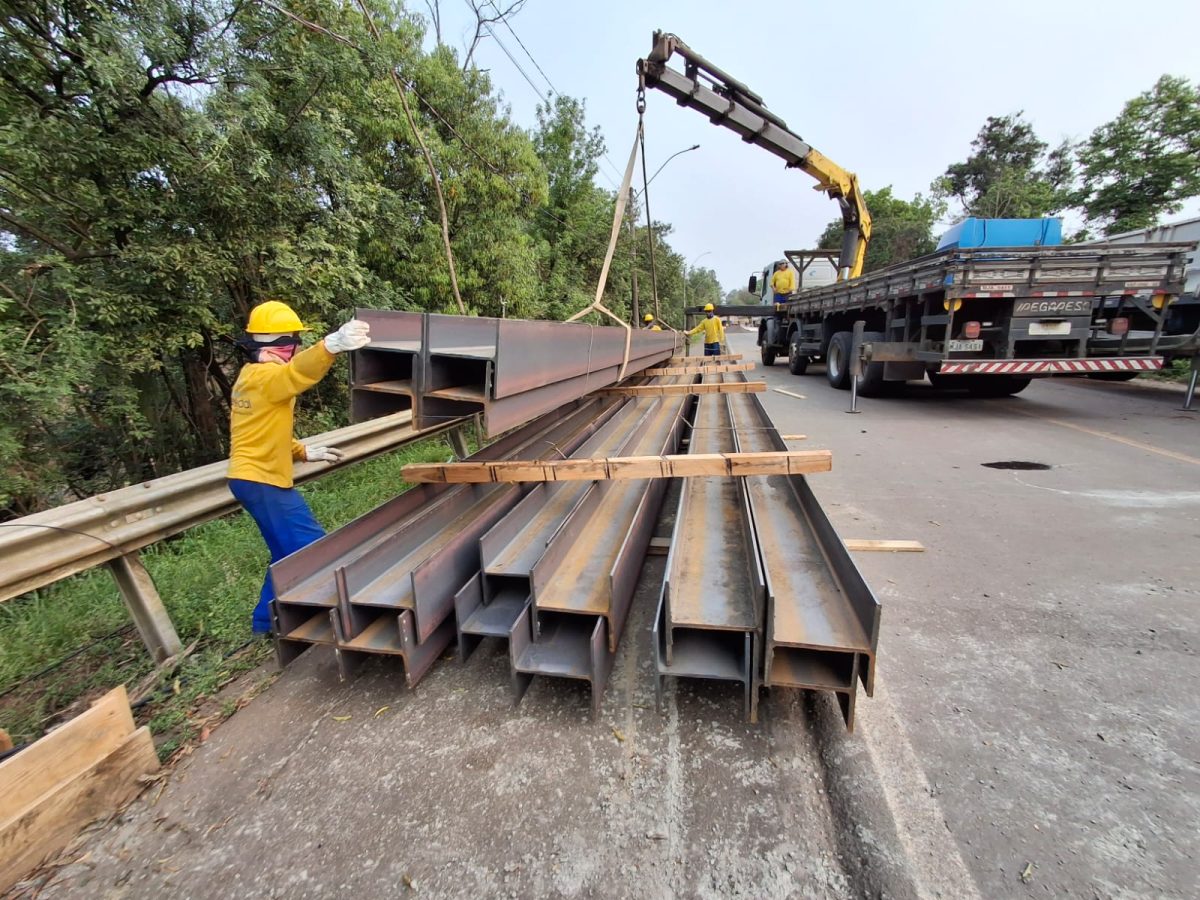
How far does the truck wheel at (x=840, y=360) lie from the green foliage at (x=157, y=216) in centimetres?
825

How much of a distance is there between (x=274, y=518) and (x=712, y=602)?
7.14 ft

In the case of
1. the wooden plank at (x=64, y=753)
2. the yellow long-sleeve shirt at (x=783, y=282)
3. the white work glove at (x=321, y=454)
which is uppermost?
the yellow long-sleeve shirt at (x=783, y=282)

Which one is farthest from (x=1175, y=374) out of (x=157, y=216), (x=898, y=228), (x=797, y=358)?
(x=898, y=228)

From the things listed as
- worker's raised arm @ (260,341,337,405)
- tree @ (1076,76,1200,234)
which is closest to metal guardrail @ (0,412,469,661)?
worker's raised arm @ (260,341,337,405)

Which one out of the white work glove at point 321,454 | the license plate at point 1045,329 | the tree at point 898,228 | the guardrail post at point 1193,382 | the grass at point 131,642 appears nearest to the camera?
the grass at point 131,642

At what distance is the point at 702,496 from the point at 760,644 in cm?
138

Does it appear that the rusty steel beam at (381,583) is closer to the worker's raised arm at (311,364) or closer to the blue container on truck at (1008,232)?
the worker's raised arm at (311,364)

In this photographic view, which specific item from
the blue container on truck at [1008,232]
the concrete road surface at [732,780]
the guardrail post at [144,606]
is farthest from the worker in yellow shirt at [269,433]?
the blue container on truck at [1008,232]

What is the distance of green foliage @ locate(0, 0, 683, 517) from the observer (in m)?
3.79

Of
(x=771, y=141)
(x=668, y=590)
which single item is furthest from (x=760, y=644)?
(x=771, y=141)

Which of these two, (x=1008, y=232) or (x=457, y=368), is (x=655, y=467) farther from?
(x=1008, y=232)

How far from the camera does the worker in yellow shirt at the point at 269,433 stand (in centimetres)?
242

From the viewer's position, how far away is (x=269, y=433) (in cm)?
247

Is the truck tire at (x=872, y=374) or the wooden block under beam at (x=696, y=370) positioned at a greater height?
the wooden block under beam at (x=696, y=370)
